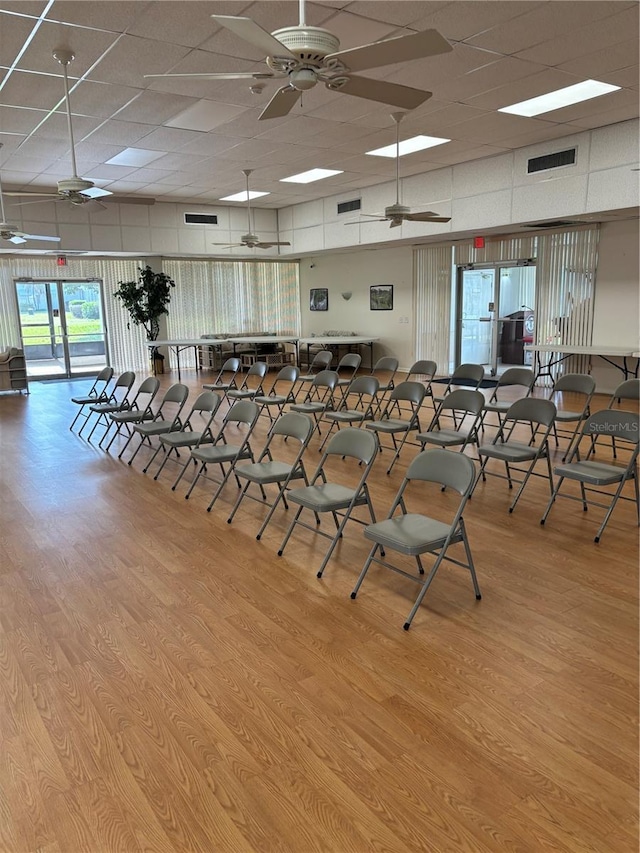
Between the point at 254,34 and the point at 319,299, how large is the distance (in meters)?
12.9

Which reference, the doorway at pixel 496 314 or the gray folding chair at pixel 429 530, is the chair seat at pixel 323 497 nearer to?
the gray folding chair at pixel 429 530

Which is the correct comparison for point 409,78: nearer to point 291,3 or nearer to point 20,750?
point 291,3

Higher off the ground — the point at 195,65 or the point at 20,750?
the point at 195,65

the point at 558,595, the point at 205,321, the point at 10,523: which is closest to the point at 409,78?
the point at 558,595

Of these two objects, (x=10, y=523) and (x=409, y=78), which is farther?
(x=409, y=78)

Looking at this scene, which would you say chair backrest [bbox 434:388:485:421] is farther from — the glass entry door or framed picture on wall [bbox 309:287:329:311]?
the glass entry door

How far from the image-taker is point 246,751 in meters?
2.36

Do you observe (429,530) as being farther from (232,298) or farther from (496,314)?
(232,298)

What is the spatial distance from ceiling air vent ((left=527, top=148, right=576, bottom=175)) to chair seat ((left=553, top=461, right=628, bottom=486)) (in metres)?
5.59

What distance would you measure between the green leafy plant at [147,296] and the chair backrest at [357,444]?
10.3m

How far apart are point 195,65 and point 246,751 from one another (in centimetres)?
555


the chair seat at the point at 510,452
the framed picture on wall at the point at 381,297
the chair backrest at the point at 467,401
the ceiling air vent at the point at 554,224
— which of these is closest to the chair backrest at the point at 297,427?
the chair seat at the point at 510,452

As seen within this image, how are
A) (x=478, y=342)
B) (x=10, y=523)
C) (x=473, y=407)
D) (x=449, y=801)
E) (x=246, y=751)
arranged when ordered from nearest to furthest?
(x=449, y=801)
(x=246, y=751)
(x=10, y=523)
(x=473, y=407)
(x=478, y=342)

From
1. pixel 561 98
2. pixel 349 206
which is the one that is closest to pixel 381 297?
pixel 349 206
